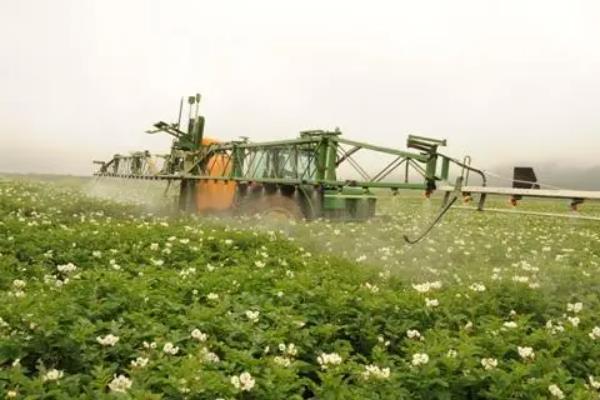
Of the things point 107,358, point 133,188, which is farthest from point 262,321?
point 133,188

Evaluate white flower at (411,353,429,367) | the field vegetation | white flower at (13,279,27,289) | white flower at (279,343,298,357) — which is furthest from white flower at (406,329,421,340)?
white flower at (13,279,27,289)

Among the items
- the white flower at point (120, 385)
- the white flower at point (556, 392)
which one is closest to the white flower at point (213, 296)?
the white flower at point (120, 385)

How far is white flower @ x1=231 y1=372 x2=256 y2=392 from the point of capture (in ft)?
13.8

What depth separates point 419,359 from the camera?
5043 mm

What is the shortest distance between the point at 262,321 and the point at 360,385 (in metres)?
1.67

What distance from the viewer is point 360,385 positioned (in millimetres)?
4762

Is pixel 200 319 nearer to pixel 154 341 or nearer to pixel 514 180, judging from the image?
pixel 154 341

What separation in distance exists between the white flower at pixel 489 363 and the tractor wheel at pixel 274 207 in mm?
15131

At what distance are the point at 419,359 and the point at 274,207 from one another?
16392mm

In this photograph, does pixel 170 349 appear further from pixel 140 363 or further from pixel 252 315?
pixel 252 315

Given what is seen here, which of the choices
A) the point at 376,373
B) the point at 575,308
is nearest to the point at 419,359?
the point at 376,373

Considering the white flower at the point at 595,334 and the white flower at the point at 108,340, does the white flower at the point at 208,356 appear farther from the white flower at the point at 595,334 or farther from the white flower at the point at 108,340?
the white flower at the point at 595,334

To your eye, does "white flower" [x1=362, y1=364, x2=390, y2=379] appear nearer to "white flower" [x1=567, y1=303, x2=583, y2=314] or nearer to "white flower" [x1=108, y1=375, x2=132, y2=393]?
"white flower" [x1=108, y1=375, x2=132, y2=393]

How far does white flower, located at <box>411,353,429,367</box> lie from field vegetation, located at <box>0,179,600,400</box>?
0.04 feet
